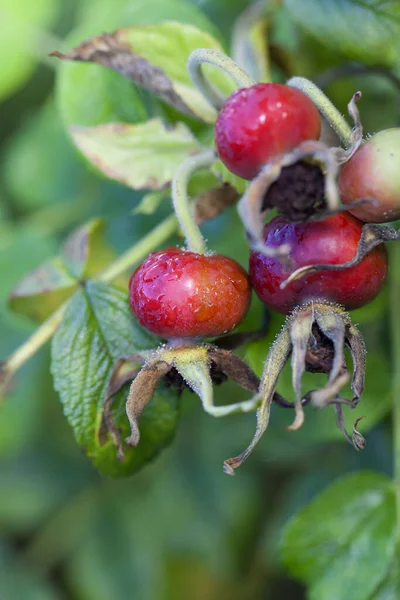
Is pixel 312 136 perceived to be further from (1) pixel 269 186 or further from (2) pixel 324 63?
(2) pixel 324 63

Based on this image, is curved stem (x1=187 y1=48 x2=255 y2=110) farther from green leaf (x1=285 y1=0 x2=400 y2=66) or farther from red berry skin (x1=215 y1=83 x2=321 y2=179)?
green leaf (x1=285 y1=0 x2=400 y2=66)

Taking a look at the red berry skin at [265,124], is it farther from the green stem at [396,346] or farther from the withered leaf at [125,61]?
the green stem at [396,346]

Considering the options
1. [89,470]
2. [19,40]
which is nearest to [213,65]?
[19,40]

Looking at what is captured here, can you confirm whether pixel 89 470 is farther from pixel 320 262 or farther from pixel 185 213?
pixel 320 262

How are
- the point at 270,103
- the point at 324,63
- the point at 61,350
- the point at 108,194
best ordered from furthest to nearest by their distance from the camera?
the point at 108,194 → the point at 324,63 → the point at 61,350 → the point at 270,103

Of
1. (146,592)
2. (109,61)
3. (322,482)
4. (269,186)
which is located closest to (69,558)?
(146,592)
